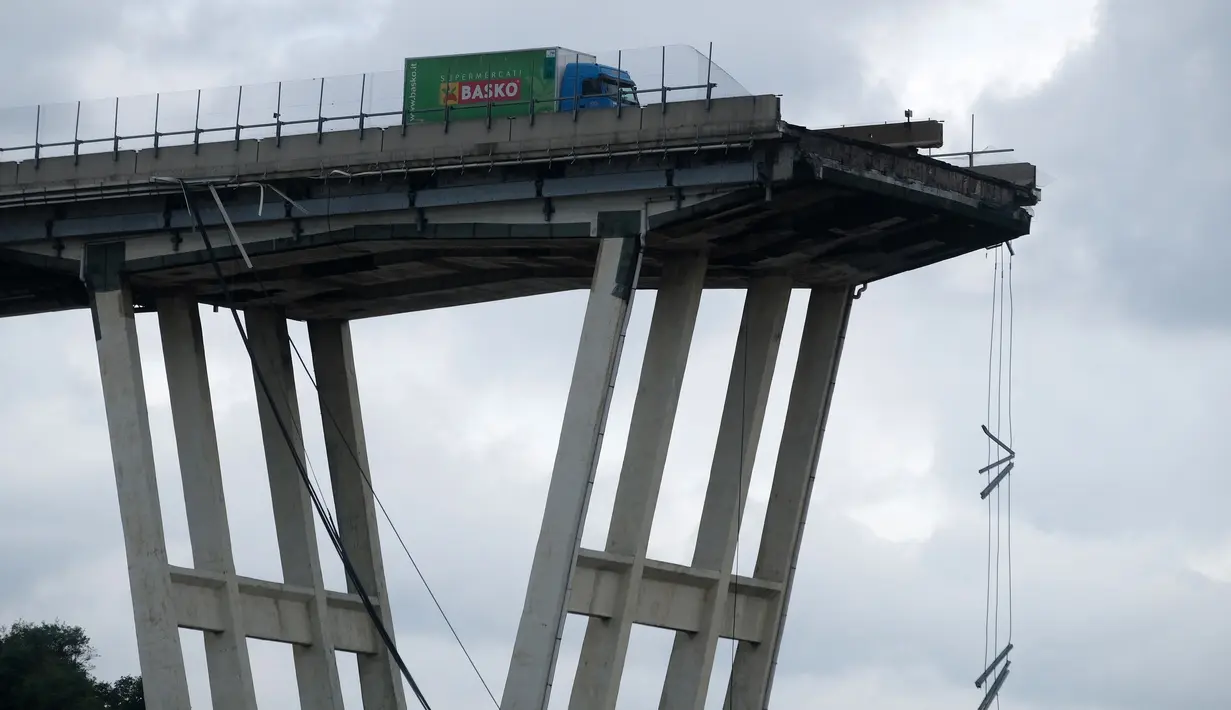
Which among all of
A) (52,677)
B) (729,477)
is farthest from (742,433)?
(52,677)

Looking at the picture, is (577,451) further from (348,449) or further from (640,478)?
(348,449)

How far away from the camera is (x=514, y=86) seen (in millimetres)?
58500

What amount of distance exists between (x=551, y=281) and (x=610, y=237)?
957 cm

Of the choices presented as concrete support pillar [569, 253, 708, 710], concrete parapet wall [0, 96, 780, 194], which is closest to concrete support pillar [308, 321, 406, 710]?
concrete parapet wall [0, 96, 780, 194]

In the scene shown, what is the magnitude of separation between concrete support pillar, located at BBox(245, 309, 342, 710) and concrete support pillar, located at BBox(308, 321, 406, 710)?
116 centimetres

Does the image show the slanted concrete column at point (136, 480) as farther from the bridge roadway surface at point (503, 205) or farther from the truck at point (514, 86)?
the truck at point (514, 86)

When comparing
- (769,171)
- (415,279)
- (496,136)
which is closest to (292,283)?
(415,279)

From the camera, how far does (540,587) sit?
56.0m

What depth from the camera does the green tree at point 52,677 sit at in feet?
316

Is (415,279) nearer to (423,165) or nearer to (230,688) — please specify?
(423,165)

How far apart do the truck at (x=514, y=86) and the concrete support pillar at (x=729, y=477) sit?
832 centimetres

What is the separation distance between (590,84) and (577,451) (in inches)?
379

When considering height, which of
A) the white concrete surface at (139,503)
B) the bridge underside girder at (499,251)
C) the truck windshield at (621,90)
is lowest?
the white concrete surface at (139,503)

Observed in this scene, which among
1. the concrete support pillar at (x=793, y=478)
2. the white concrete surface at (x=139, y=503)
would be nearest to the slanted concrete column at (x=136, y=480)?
the white concrete surface at (x=139, y=503)
